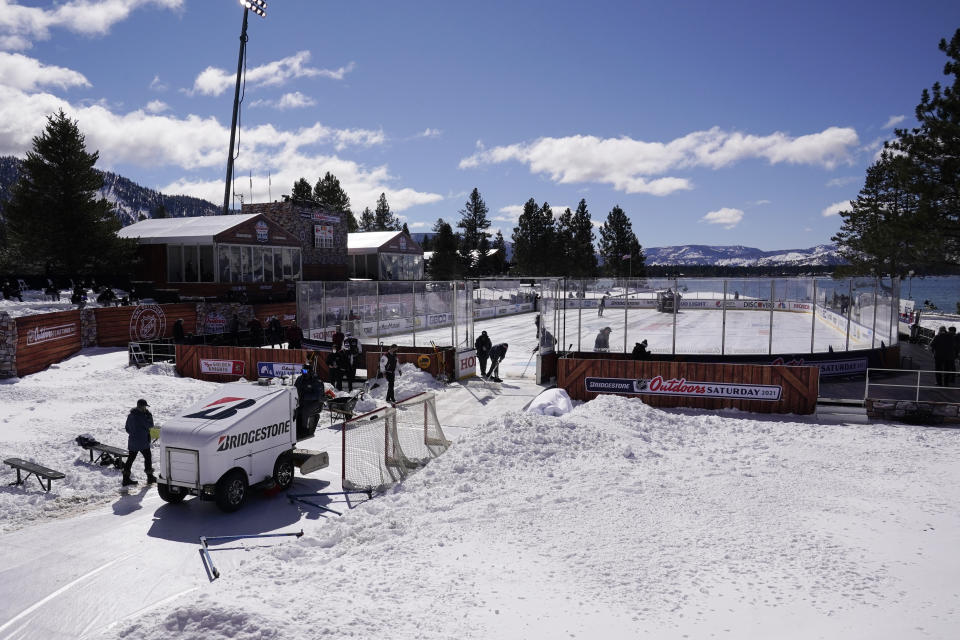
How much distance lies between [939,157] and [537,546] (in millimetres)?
28640

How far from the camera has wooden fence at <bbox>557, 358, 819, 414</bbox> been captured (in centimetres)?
1683

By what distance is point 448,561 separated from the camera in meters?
7.43

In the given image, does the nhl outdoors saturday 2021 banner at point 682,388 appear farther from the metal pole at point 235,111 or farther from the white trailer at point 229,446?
the metal pole at point 235,111

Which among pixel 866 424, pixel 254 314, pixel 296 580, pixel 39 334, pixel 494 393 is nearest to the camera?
pixel 296 580

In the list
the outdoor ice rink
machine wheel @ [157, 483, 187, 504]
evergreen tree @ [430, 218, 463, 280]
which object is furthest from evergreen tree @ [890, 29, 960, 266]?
evergreen tree @ [430, 218, 463, 280]

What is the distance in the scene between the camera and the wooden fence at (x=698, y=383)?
16.8 metres

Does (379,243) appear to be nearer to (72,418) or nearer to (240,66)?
(240,66)

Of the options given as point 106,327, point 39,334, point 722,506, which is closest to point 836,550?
point 722,506

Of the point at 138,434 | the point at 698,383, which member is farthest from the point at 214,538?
the point at 698,383

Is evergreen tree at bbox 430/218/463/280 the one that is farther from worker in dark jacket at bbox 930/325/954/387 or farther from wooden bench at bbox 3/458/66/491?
wooden bench at bbox 3/458/66/491

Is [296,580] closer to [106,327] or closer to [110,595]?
[110,595]

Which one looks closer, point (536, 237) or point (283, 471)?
point (283, 471)

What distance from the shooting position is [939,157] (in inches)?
1029

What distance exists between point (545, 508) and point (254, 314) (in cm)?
2896
